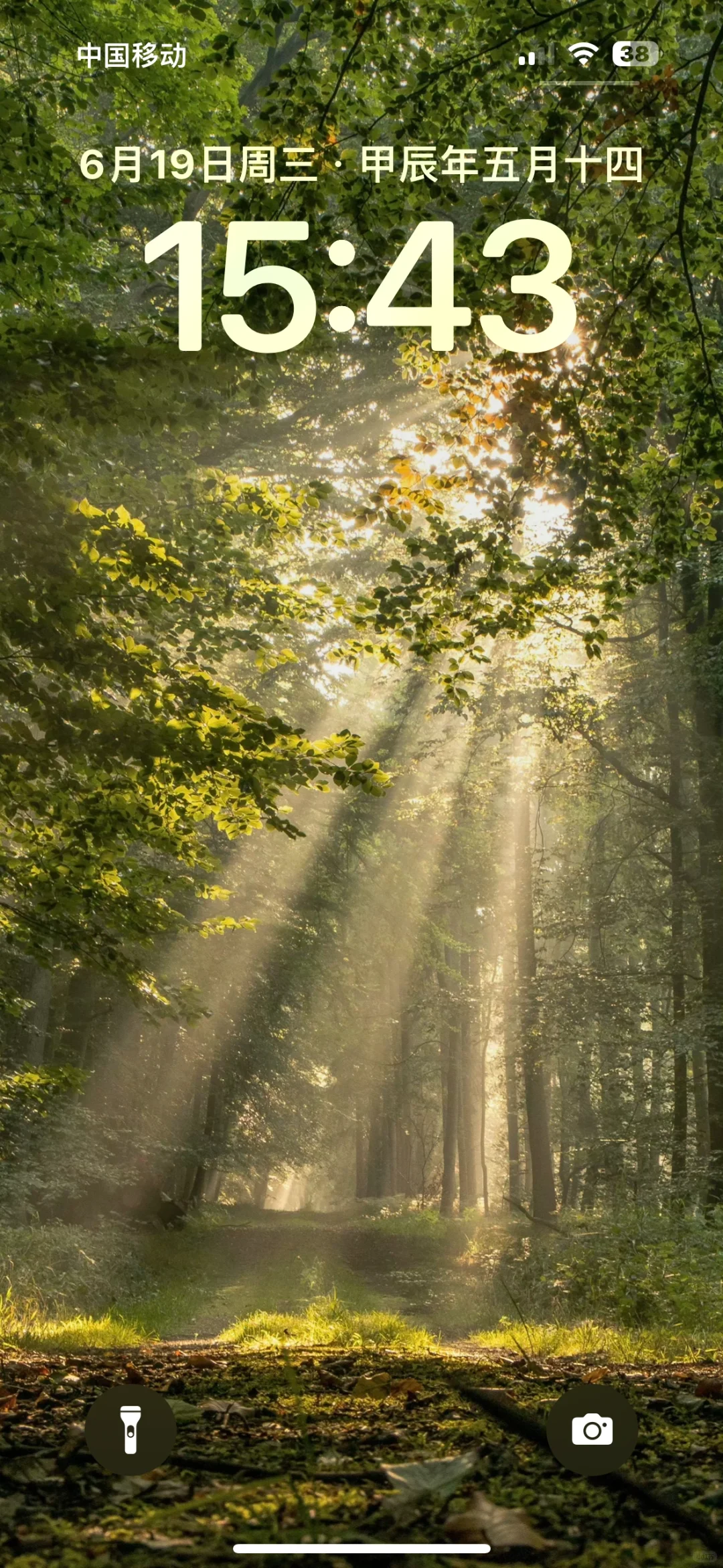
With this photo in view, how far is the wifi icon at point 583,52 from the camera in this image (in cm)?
434

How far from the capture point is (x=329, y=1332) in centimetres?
584

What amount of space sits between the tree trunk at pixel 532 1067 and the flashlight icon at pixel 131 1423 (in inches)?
675

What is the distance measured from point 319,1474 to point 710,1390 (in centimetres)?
128

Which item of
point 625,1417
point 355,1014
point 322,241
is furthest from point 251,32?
point 355,1014

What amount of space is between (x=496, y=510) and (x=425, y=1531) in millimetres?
4865

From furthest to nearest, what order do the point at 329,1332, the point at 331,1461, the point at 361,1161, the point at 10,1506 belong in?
the point at 361,1161 < the point at 329,1332 < the point at 331,1461 < the point at 10,1506

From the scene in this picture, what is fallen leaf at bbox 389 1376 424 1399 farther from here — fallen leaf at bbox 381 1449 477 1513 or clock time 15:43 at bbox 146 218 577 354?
clock time 15:43 at bbox 146 218 577 354

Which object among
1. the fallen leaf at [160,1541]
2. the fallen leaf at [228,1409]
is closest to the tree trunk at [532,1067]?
the fallen leaf at [228,1409]

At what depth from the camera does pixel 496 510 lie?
5500mm

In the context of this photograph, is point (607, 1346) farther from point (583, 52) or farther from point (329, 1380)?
point (583, 52)

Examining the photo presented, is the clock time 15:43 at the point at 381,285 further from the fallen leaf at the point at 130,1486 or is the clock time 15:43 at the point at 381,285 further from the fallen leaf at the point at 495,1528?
the fallen leaf at the point at 495,1528

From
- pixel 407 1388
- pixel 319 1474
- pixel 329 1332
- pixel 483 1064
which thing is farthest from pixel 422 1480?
pixel 483 1064

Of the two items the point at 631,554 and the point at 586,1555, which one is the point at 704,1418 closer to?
the point at 586,1555

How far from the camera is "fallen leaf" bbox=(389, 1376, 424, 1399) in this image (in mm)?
2377
